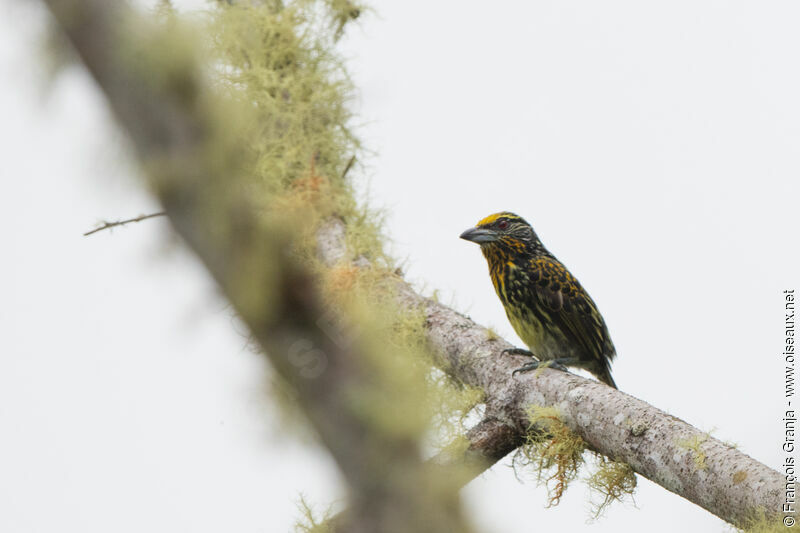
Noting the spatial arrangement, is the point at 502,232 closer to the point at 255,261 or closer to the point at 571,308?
the point at 571,308

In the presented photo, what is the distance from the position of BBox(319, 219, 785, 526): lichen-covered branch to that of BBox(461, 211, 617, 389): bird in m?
0.48

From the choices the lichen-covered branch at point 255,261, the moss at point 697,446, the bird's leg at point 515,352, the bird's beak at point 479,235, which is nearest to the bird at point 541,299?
the bird's beak at point 479,235

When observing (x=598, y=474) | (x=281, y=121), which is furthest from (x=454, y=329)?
(x=281, y=121)

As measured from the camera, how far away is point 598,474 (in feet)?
7.57

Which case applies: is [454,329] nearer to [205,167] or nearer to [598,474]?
[598,474]

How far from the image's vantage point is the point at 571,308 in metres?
3.39

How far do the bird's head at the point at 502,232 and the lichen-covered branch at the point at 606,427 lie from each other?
60 cm

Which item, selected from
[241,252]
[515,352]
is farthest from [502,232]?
[241,252]

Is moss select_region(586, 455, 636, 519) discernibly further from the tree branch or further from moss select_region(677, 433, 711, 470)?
the tree branch

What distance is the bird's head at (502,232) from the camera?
361 cm

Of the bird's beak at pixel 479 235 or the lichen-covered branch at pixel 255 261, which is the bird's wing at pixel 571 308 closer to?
the bird's beak at pixel 479 235

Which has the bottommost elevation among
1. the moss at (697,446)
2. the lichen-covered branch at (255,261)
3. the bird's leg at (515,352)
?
the moss at (697,446)

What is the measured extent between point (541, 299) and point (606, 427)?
1293mm

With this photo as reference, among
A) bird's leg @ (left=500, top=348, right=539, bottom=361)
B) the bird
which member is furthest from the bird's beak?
bird's leg @ (left=500, top=348, right=539, bottom=361)
